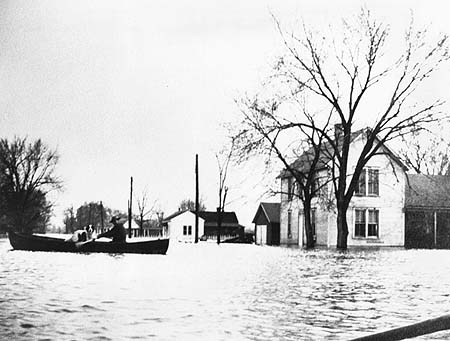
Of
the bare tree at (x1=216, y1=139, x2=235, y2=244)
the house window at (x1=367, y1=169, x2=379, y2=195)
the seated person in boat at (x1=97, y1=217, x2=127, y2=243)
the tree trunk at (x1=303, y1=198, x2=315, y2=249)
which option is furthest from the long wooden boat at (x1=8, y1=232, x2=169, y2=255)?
the house window at (x1=367, y1=169, x2=379, y2=195)

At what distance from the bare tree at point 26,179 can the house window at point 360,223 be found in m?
13.8

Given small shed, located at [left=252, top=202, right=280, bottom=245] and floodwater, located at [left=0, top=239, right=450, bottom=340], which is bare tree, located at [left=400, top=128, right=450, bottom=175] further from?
small shed, located at [left=252, top=202, right=280, bottom=245]

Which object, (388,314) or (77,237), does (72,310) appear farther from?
(77,237)

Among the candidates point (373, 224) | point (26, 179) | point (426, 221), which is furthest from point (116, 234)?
point (426, 221)

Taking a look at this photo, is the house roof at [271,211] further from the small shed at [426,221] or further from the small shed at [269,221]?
the small shed at [426,221]

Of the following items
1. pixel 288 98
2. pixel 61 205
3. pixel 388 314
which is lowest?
pixel 388 314

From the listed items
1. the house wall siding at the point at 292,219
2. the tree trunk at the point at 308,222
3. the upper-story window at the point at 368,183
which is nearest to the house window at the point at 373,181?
the upper-story window at the point at 368,183

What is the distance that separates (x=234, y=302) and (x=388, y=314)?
2.91 ft

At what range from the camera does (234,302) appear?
13.5 ft

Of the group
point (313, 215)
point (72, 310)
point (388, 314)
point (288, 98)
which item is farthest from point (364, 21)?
point (313, 215)

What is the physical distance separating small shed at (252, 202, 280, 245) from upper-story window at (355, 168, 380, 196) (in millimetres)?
5937

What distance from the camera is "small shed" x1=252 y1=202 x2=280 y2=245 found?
79.0 ft

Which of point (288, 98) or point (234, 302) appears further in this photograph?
point (288, 98)

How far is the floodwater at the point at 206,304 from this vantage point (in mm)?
3014
